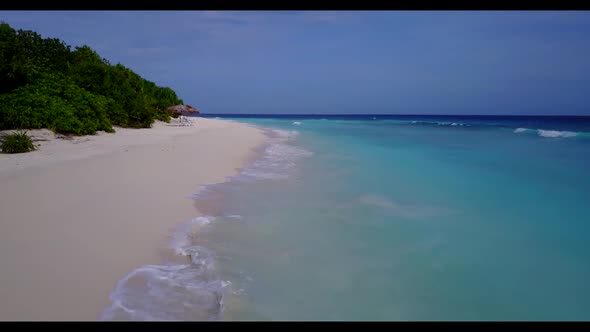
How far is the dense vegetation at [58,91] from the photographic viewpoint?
11.7 m

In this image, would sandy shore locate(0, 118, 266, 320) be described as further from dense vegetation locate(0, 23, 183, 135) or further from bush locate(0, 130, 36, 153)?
dense vegetation locate(0, 23, 183, 135)

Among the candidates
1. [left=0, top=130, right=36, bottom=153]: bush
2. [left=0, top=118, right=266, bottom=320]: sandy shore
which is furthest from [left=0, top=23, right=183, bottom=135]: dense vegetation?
[left=0, top=118, right=266, bottom=320]: sandy shore

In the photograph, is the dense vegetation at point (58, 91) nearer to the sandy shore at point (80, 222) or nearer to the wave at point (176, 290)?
the sandy shore at point (80, 222)

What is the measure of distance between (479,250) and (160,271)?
3938mm

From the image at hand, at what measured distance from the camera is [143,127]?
1986cm

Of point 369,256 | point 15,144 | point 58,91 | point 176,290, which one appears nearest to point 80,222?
point 176,290

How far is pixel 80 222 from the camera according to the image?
438 cm

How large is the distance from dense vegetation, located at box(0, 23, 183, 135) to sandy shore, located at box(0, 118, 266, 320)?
146 inches

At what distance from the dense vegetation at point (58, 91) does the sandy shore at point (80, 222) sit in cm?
370

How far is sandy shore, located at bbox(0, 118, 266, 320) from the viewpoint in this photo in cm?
288

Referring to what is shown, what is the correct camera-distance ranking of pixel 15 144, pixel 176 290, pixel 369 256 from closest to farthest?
1. pixel 176 290
2. pixel 369 256
3. pixel 15 144

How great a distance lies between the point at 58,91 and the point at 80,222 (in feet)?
37.8

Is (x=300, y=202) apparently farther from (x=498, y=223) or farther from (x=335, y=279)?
(x=498, y=223)

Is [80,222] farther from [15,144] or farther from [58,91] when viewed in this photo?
[58,91]
